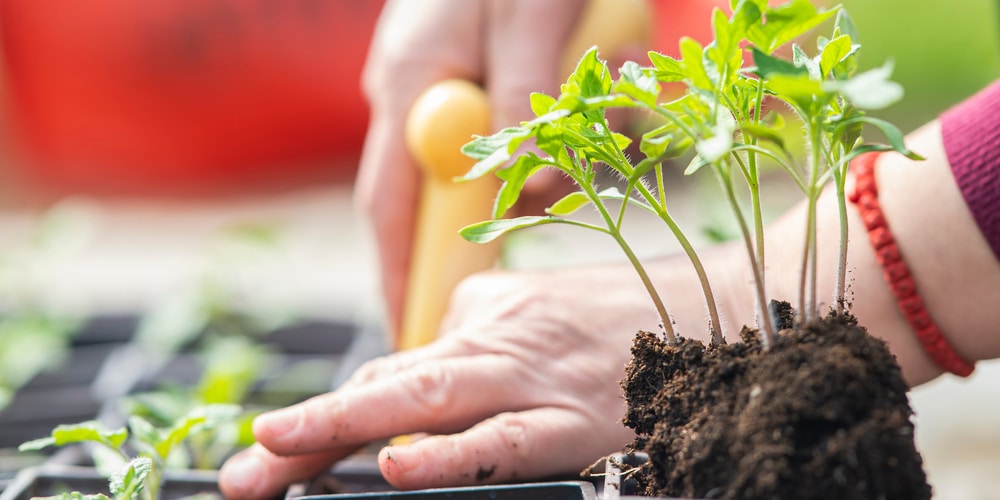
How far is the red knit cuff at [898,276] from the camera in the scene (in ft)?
2.40

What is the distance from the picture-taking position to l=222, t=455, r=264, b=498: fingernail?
81cm

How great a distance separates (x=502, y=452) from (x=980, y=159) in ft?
1.54

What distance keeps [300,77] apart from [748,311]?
3.72 m

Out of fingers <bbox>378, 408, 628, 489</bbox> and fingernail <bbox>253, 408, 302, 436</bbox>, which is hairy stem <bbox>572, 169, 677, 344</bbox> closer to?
fingers <bbox>378, 408, 628, 489</bbox>

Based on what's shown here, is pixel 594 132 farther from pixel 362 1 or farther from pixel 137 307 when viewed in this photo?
pixel 362 1

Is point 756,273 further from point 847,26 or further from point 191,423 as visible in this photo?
point 191,423

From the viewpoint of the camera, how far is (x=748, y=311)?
2.78 ft

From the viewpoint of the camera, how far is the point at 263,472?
32.3 inches

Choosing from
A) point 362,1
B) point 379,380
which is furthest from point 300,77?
point 379,380

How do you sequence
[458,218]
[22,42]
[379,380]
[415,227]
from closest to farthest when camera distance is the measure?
[379,380], [458,218], [415,227], [22,42]

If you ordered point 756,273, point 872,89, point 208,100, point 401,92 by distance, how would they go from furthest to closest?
1. point 208,100
2. point 401,92
3. point 756,273
4. point 872,89

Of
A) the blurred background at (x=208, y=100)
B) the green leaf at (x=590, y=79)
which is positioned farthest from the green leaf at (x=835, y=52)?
the blurred background at (x=208, y=100)

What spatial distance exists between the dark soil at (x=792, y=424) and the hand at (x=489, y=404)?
24cm

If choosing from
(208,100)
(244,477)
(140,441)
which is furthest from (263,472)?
(208,100)
